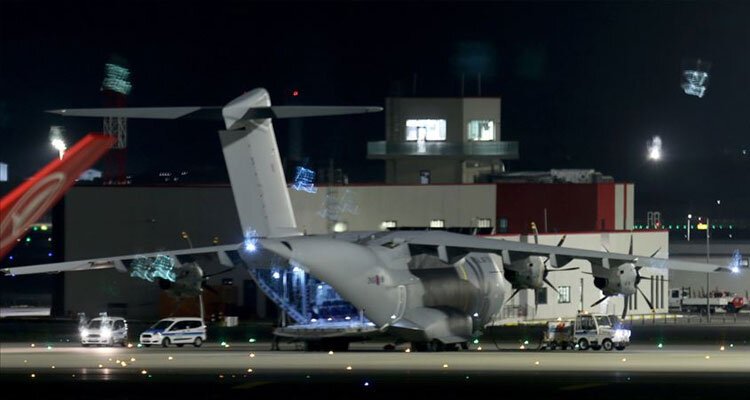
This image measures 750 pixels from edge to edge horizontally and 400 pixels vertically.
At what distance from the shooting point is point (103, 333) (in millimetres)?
57906

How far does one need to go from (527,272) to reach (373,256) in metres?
6.23

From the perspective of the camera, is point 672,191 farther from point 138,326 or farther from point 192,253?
point 192,253

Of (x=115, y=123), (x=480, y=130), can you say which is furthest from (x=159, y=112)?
(x=115, y=123)

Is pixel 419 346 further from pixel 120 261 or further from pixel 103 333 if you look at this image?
pixel 103 333

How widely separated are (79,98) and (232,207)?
65326 millimetres

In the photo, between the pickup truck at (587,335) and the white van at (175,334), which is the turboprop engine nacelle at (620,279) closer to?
the pickup truck at (587,335)

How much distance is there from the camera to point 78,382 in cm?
3497

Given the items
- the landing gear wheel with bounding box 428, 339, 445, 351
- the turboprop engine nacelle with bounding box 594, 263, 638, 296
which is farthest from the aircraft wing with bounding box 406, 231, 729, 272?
the landing gear wheel with bounding box 428, 339, 445, 351

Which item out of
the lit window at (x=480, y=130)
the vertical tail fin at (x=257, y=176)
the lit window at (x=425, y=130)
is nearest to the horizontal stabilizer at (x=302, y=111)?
the vertical tail fin at (x=257, y=176)

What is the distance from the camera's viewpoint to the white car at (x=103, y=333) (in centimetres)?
5772

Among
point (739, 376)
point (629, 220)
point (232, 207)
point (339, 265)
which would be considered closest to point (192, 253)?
point (339, 265)

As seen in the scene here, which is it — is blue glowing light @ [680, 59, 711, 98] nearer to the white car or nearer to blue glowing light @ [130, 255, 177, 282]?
the white car

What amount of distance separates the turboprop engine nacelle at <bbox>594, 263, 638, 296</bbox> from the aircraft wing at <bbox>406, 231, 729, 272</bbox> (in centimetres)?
28

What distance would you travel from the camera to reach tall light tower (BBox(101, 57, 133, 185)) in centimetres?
9200
